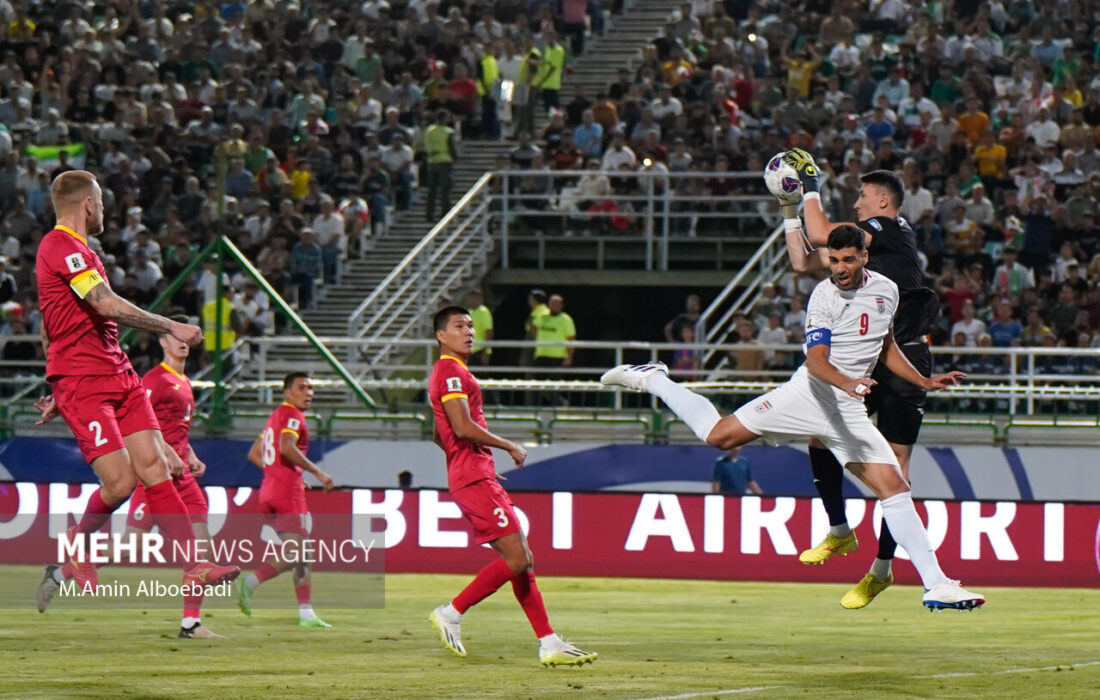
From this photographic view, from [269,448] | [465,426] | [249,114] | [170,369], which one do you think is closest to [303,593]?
[269,448]

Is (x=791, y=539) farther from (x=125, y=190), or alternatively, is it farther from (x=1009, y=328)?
(x=125, y=190)

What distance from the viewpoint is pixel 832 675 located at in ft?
37.5

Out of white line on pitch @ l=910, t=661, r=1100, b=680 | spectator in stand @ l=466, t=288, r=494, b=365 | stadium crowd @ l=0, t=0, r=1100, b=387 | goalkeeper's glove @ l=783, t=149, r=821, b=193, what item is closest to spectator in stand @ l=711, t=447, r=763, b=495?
stadium crowd @ l=0, t=0, r=1100, b=387

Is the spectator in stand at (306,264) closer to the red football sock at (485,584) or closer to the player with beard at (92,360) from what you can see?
the red football sock at (485,584)

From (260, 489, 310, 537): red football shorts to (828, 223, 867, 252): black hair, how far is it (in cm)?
601

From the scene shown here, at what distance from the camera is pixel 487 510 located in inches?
472

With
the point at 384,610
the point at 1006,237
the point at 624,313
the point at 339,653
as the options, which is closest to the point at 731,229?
the point at 624,313

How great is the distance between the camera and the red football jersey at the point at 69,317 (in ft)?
35.0

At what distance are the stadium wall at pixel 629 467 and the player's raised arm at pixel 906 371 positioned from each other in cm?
930

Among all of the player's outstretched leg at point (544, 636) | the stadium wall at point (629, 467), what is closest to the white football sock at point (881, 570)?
the player's outstretched leg at point (544, 636)

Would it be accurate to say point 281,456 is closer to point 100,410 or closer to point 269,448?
point 269,448

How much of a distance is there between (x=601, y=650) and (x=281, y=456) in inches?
143

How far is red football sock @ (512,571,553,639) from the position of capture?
11781mm

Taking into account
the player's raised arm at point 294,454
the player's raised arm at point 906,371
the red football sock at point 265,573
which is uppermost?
the player's raised arm at point 906,371
